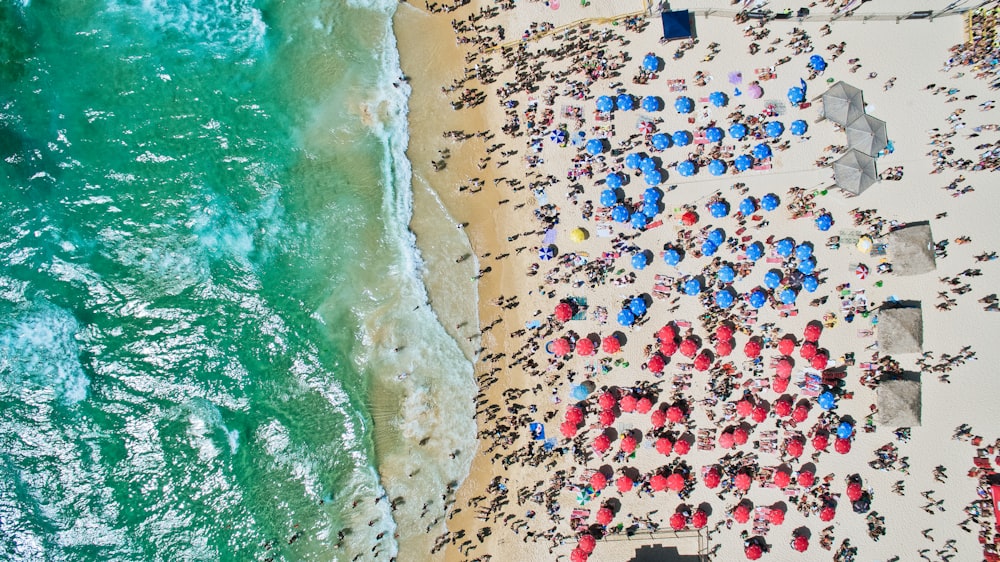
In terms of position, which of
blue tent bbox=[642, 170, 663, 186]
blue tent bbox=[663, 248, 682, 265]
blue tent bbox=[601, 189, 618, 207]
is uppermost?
blue tent bbox=[642, 170, 663, 186]

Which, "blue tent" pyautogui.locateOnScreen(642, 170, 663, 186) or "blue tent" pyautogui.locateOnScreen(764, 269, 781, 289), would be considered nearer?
"blue tent" pyautogui.locateOnScreen(764, 269, 781, 289)

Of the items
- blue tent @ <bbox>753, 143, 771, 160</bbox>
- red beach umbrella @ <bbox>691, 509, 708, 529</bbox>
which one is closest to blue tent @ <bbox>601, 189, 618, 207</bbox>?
blue tent @ <bbox>753, 143, 771, 160</bbox>

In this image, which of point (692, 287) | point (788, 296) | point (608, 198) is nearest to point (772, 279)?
point (788, 296)

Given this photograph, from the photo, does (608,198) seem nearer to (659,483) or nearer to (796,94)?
(796,94)

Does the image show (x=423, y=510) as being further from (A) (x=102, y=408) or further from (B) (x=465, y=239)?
(A) (x=102, y=408)

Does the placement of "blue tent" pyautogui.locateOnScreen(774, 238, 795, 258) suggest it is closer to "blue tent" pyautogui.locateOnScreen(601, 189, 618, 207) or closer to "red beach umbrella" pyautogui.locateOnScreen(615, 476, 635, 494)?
"blue tent" pyautogui.locateOnScreen(601, 189, 618, 207)

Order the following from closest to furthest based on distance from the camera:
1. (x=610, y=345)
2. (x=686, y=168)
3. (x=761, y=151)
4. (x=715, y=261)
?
(x=610, y=345)
(x=686, y=168)
(x=715, y=261)
(x=761, y=151)
